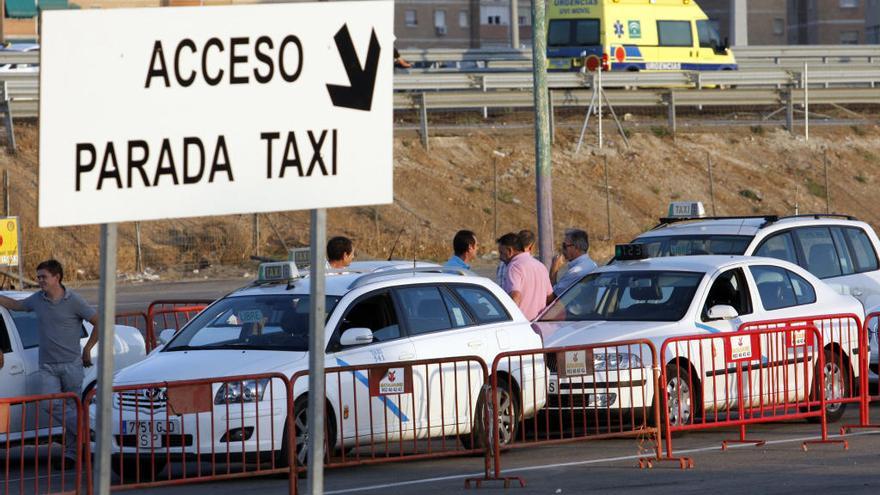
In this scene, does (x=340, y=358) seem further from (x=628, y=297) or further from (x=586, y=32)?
(x=586, y=32)

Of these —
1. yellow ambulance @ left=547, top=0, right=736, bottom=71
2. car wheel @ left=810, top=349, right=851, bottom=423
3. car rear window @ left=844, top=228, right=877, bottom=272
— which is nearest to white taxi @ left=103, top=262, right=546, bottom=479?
car wheel @ left=810, top=349, right=851, bottom=423

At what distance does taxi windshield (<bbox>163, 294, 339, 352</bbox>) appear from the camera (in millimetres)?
11398

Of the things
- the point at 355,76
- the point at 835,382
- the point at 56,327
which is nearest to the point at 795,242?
the point at 835,382

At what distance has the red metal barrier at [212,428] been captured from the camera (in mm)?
10383

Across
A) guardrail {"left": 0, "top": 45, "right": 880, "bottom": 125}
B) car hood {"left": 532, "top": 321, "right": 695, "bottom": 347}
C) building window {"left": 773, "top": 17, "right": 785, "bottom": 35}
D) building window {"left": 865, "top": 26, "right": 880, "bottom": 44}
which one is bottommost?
car hood {"left": 532, "top": 321, "right": 695, "bottom": 347}

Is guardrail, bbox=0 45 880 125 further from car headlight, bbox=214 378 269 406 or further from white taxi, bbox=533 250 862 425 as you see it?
car headlight, bbox=214 378 269 406

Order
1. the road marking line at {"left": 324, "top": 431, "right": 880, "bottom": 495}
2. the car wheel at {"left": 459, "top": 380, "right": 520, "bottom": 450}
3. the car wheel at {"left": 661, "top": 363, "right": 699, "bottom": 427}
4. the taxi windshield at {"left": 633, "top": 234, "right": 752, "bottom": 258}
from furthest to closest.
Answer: the taxi windshield at {"left": 633, "top": 234, "right": 752, "bottom": 258}
the car wheel at {"left": 661, "top": 363, "right": 699, "bottom": 427}
the car wheel at {"left": 459, "top": 380, "right": 520, "bottom": 450}
the road marking line at {"left": 324, "top": 431, "right": 880, "bottom": 495}

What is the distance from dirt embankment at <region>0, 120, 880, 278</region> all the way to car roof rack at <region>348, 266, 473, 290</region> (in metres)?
17.1

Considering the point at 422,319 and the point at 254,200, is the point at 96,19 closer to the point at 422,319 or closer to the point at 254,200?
the point at 254,200

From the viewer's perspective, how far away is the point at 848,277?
16422 mm

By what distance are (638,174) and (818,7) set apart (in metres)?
59.7

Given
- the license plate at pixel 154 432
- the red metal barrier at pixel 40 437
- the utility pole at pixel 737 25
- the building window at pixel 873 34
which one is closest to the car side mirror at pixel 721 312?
the license plate at pixel 154 432

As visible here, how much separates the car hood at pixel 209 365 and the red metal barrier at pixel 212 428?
0.14 meters

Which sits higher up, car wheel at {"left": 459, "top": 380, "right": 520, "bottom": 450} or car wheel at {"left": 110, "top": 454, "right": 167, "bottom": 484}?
car wheel at {"left": 459, "top": 380, "right": 520, "bottom": 450}
